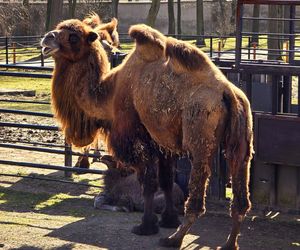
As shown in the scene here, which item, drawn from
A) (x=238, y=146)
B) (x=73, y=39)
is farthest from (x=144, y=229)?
(x=73, y=39)

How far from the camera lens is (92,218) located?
9227 millimetres

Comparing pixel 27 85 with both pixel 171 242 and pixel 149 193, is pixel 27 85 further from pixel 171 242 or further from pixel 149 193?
pixel 171 242

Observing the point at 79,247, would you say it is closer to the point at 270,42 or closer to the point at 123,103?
the point at 123,103

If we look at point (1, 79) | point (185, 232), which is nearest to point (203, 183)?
point (185, 232)

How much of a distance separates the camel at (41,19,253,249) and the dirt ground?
0.35 metres

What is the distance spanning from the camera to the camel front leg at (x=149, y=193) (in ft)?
27.9

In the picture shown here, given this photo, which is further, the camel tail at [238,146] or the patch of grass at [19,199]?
the patch of grass at [19,199]

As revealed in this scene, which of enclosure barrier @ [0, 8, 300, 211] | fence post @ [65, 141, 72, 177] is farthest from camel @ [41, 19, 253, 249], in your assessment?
fence post @ [65, 141, 72, 177]

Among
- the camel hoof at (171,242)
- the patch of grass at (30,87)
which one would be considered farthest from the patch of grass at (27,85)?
the camel hoof at (171,242)

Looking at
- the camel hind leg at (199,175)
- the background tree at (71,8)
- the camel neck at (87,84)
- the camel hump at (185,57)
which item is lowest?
the camel hind leg at (199,175)

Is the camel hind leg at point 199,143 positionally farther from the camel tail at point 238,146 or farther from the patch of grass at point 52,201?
the patch of grass at point 52,201

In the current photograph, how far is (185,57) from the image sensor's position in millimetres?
7926

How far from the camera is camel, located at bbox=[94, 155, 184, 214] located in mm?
9516

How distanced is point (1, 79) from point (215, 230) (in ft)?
63.6
